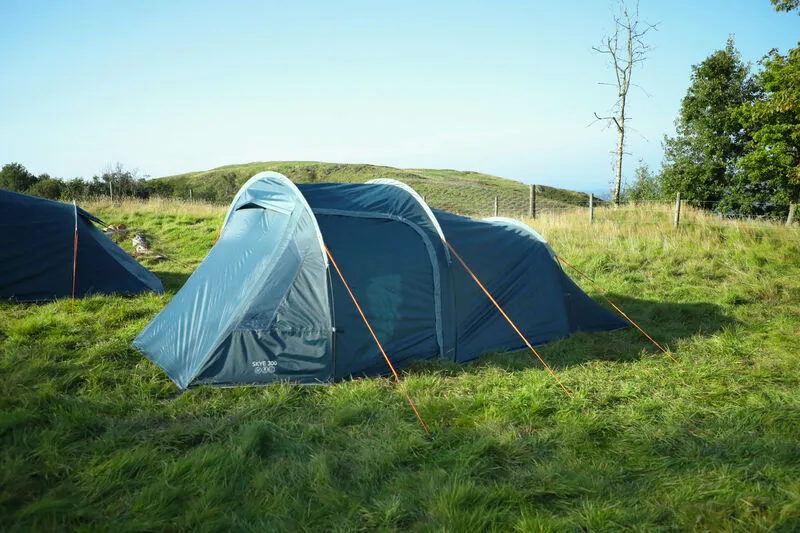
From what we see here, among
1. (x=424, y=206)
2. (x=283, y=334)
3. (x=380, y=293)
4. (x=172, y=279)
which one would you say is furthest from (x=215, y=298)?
(x=172, y=279)

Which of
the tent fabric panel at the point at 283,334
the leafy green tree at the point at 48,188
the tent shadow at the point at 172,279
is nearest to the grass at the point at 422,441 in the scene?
the tent fabric panel at the point at 283,334

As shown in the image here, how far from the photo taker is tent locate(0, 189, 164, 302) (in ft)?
26.2

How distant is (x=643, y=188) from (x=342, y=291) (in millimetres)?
31052

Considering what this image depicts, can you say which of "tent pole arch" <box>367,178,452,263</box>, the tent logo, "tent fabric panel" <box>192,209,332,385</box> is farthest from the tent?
"tent pole arch" <box>367,178,452,263</box>

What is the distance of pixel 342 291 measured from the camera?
204 inches

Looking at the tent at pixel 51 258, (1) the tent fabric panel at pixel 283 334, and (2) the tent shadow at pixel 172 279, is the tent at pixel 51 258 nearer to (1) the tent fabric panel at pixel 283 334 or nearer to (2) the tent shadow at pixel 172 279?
(2) the tent shadow at pixel 172 279

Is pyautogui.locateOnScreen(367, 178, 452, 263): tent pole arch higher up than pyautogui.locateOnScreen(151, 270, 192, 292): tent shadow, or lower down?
higher up

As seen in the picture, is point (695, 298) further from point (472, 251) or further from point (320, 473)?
point (320, 473)

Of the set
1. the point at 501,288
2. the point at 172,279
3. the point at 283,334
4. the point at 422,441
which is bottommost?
the point at 422,441

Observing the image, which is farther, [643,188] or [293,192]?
[643,188]

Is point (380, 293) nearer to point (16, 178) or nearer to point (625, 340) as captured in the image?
point (625, 340)

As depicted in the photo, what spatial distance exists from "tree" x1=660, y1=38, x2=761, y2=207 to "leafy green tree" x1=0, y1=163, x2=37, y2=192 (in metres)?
30.7

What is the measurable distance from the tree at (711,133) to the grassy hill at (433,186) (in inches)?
254

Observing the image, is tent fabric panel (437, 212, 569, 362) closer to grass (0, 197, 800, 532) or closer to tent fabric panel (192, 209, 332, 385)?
grass (0, 197, 800, 532)
